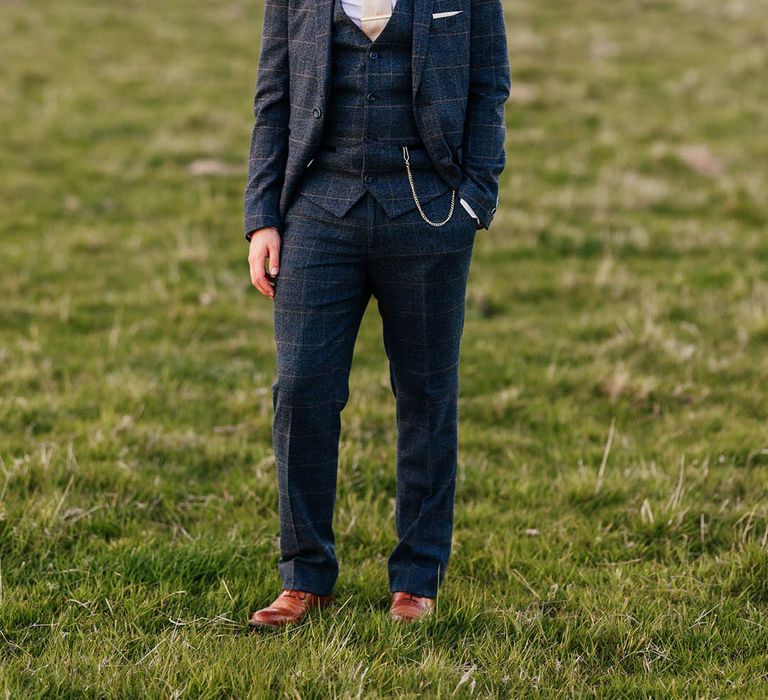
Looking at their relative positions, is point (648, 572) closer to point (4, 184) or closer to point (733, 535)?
point (733, 535)

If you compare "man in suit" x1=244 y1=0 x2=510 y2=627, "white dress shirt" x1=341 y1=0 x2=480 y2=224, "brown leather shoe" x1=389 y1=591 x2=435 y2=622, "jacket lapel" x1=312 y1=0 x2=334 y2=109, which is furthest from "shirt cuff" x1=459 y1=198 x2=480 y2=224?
"brown leather shoe" x1=389 y1=591 x2=435 y2=622

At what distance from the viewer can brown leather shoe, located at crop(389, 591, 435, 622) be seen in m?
3.89

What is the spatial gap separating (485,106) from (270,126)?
853mm

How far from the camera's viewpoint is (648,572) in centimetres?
434

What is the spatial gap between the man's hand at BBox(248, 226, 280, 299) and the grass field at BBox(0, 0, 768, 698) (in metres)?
1.35

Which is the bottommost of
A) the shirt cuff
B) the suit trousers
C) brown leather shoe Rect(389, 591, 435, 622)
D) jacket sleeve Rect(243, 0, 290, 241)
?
brown leather shoe Rect(389, 591, 435, 622)

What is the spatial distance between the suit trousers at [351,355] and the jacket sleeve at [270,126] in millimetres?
130

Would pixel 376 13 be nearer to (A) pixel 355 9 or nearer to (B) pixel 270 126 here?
(A) pixel 355 9

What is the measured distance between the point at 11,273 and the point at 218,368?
2715 mm

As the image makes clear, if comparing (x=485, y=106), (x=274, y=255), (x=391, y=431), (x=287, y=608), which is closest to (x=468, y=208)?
(x=485, y=106)

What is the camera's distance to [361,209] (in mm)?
3613

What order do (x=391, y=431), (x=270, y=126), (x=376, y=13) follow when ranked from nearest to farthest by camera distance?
(x=376, y=13) → (x=270, y=126) → (x=391, y=431)

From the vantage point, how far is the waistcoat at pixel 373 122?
3557 millimetres

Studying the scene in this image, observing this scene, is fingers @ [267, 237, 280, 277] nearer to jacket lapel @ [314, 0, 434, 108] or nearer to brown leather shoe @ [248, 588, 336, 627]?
jacket lapel @ [314, 0, 434, 108]
